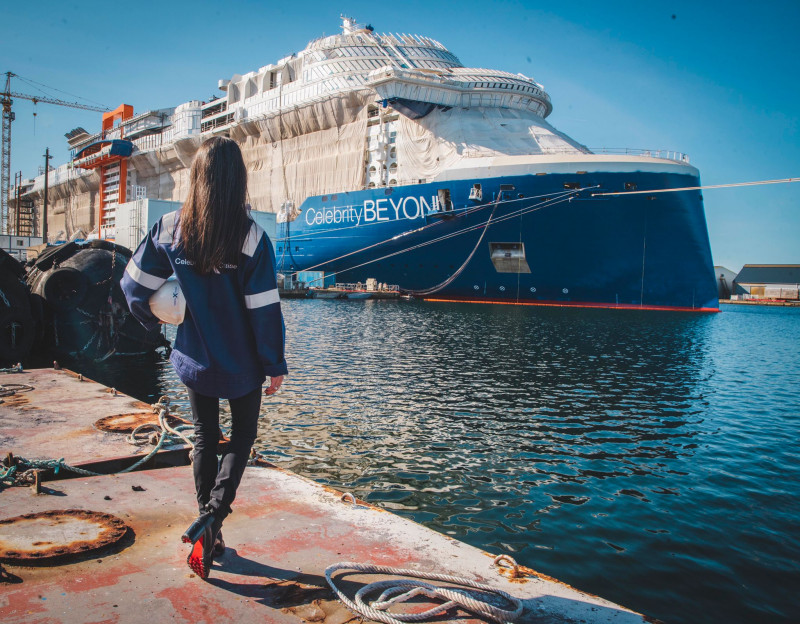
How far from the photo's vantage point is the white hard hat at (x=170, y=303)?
2424 mm

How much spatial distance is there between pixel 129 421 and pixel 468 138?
28.5 meters

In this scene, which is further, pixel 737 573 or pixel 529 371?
pixel 529 371

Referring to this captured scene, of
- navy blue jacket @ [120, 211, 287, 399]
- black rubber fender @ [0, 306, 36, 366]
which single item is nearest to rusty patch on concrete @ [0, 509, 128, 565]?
navy blue jacket @ [120, 211, 287, 399]

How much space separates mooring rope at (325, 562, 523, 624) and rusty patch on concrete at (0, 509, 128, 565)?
1.09 meters

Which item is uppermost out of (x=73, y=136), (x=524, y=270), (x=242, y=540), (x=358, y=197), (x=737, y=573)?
(x=73, y=136)

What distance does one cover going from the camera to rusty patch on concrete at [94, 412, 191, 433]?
4611mm

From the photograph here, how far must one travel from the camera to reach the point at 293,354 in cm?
1355

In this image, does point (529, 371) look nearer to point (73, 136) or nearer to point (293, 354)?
point (293, 354)

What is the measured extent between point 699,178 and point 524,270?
9900 mm

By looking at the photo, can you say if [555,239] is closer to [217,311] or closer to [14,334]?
[14,334]

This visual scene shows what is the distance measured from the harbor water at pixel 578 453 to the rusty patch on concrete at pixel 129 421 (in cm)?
139

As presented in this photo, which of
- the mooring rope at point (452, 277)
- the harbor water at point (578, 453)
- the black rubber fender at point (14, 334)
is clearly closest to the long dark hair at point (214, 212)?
the harbor water at point (578, 453)

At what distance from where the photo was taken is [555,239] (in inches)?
1050

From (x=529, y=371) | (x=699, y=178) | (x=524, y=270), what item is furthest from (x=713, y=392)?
(x=699, y=178)
